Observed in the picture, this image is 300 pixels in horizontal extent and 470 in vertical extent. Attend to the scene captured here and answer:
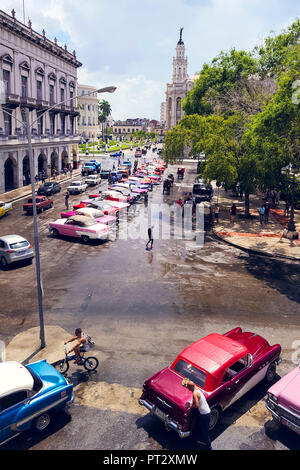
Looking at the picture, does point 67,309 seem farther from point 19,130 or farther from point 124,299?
point 19,130

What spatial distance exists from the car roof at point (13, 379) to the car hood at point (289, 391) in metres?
5.51

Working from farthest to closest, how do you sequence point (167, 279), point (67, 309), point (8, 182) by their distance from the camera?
point (8, 182), point (167, 279), point (67, 309)

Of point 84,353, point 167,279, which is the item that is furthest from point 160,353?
point 167,279

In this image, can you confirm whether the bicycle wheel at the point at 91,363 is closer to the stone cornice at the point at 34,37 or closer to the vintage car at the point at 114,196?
the vintage car at the point at 114,196

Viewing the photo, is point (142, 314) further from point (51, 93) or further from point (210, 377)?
point (51, 93)

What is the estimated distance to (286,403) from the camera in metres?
8.08

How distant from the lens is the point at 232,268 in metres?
19.0

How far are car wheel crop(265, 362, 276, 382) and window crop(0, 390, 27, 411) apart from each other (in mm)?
6179

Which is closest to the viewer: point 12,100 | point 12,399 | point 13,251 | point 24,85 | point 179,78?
point 12,399

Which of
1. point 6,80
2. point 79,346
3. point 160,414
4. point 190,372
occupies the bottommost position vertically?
point 160,414

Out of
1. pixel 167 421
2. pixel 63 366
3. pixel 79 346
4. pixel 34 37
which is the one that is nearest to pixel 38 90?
pixel 34 37

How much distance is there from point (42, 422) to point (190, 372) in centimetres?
350

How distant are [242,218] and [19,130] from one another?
27531mm
